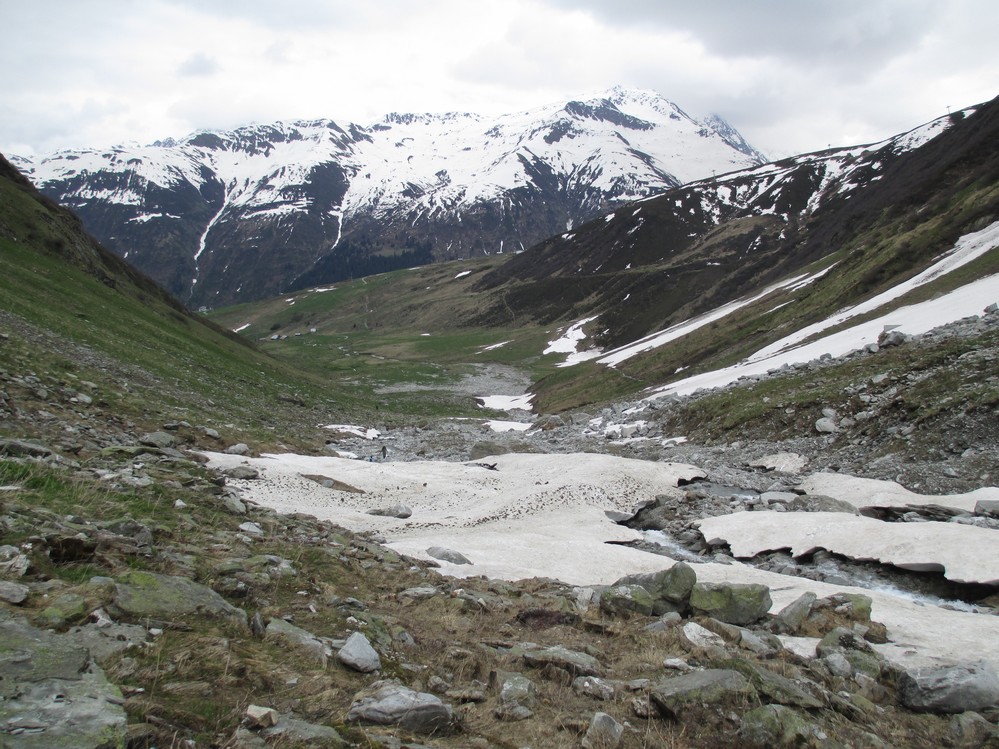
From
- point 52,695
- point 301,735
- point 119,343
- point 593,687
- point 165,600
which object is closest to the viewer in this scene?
point 52,695

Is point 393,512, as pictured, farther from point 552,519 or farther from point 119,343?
point 119,343

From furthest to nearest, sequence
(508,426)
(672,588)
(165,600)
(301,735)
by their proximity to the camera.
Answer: (508,426)
(672,588)
(165,600)
(301,735)

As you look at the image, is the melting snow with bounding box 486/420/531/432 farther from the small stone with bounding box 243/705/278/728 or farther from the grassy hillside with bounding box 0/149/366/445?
the small stone with bounding box 243/705/278/728

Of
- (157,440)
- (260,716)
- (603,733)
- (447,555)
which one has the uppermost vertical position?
(157,440)

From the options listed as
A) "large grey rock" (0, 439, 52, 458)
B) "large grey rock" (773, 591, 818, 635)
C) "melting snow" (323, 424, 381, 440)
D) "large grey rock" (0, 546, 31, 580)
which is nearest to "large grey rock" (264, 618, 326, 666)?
"large grey rock" (0, 546, 31, 580)

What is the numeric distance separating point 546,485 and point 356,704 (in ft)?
62.6

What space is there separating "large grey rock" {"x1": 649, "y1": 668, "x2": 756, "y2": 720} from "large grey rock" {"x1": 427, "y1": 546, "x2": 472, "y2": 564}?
25.8 ft

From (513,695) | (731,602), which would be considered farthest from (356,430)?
(513,695)

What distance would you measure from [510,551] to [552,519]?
512 cm

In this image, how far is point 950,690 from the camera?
766cm

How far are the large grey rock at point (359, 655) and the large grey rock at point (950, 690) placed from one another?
280 inches

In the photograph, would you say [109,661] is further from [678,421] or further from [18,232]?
[18,232]

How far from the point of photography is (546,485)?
24688mm

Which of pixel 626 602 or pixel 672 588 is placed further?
pixel 672 588
